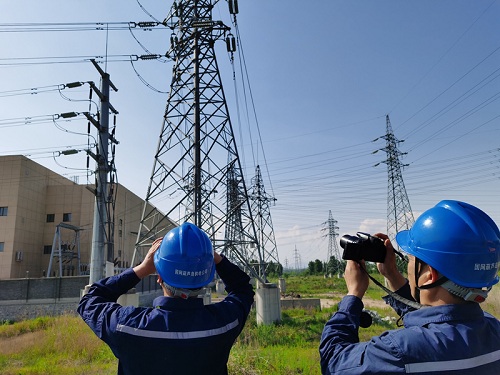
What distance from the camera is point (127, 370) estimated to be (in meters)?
1.73

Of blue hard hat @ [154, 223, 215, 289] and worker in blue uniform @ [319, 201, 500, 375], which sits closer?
worker in blue uniform @ [319, 201, 500, 375]

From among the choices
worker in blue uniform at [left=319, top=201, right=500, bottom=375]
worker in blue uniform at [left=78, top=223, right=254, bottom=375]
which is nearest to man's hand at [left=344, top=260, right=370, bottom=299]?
worker in blue uniform at [left=319, top=201, right=500, bottom=375]

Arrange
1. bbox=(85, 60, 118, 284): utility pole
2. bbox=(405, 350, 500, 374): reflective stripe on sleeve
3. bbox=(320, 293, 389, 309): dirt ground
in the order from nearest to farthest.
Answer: bbox=(405, 350, 500, 374): reflective stripe on sleeve < bbox=(85, 60, 118, 284): utility pole < bbox=(320, 293, 389, 309): dirt ground

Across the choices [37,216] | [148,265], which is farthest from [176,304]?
[37,216]

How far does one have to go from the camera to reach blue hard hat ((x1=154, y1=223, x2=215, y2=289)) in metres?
1.82

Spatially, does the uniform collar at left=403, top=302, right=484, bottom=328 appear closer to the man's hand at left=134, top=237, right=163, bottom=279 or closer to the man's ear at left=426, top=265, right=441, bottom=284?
the man's ear at left=426, top=265, right=441, bottom=284

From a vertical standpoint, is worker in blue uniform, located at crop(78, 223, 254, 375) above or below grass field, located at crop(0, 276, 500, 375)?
above

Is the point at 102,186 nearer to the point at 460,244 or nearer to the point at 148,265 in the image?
the point at 148,265

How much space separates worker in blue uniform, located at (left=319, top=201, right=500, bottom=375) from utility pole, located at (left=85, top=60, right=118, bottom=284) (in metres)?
10.5

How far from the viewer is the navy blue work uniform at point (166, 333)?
65.3 inches

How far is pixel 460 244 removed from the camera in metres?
1.37

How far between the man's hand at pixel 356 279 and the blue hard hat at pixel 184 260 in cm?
75

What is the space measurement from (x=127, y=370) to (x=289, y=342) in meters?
9.17

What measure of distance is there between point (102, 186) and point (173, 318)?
10833 mm
